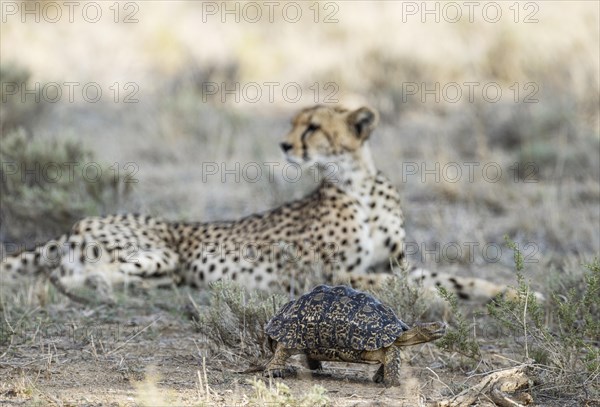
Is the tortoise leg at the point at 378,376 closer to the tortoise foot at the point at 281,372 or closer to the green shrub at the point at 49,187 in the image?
the tortoise foot at the point at 281,372

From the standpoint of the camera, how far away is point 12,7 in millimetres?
18000

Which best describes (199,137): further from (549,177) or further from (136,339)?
(136,339)

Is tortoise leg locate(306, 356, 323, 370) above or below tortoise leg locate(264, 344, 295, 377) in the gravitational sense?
below

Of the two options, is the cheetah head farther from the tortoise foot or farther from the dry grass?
the tortoise foot

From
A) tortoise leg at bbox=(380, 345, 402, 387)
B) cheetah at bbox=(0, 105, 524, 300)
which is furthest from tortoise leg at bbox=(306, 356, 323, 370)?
cheetah at bbox=(0, 105, 524, 300)

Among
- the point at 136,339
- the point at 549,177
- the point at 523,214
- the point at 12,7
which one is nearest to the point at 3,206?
the point at 136,339

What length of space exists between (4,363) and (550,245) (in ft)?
14.5

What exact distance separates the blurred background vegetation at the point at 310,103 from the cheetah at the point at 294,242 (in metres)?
0.82

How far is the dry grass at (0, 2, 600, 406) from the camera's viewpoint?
172 inches

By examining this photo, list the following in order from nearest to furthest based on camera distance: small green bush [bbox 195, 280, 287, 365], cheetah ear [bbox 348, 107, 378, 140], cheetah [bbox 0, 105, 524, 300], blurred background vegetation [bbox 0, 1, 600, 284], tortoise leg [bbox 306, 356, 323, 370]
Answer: tortoise leg [bbox 306, 356, 323, 370] < small green bush [bbox 195, 280, 287, 365] < cheetah [bbox 0, 105, 524, 300] < cheetah ear [bbox 348, 107, 378, 140] < blurred background vegetation [bbox 0, 1, 600, 284]

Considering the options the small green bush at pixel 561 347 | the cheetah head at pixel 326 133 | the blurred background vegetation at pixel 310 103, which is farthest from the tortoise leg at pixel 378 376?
the cheetah head at pixel 326 133

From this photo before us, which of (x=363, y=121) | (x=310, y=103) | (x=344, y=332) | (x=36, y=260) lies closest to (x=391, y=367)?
(x=344, y=332)

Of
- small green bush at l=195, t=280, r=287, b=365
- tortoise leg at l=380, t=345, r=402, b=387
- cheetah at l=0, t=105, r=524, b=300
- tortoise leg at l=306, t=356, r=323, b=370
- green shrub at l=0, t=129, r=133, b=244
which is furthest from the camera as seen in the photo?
green shrub at l=0, t=129, r=133, b=244

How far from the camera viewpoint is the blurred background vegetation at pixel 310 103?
789 cm
